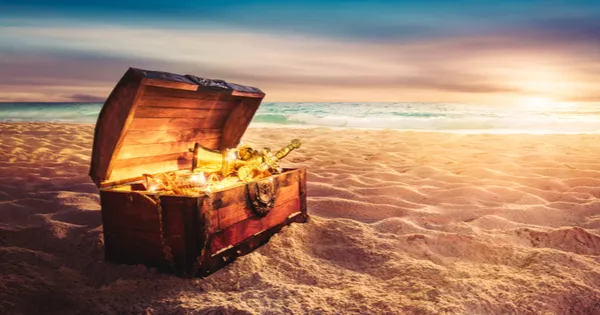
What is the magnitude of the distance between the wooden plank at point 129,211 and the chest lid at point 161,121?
23 centimetres

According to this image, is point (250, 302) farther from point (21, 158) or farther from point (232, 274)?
point (21, 158)

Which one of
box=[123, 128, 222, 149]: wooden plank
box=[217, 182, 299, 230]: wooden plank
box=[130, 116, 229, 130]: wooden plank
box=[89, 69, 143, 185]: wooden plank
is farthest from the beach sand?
box=[130, 116, 229, 130]: wooden plank

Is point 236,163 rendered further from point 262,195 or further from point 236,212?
point 236,212

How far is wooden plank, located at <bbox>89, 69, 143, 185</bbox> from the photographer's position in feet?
7.70

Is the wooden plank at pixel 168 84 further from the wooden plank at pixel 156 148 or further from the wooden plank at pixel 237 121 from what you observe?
the wooden plank at pixel 237 121

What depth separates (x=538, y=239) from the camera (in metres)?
3.30

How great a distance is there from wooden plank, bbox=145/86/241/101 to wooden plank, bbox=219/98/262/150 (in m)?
0.15

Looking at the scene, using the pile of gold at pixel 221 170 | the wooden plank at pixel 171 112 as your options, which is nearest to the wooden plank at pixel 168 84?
the wooden plank at pixel 171 112

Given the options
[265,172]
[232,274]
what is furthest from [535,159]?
[232,274]

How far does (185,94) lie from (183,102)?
11 centimetres

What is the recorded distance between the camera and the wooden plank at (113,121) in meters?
2.35

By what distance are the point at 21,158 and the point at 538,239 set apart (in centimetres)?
751

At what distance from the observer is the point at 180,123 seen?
3369 mm

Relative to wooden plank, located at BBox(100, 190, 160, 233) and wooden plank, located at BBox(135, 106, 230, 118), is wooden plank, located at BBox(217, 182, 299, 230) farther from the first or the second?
wooden plank, located at BBox(135, 106, 230, 118)
